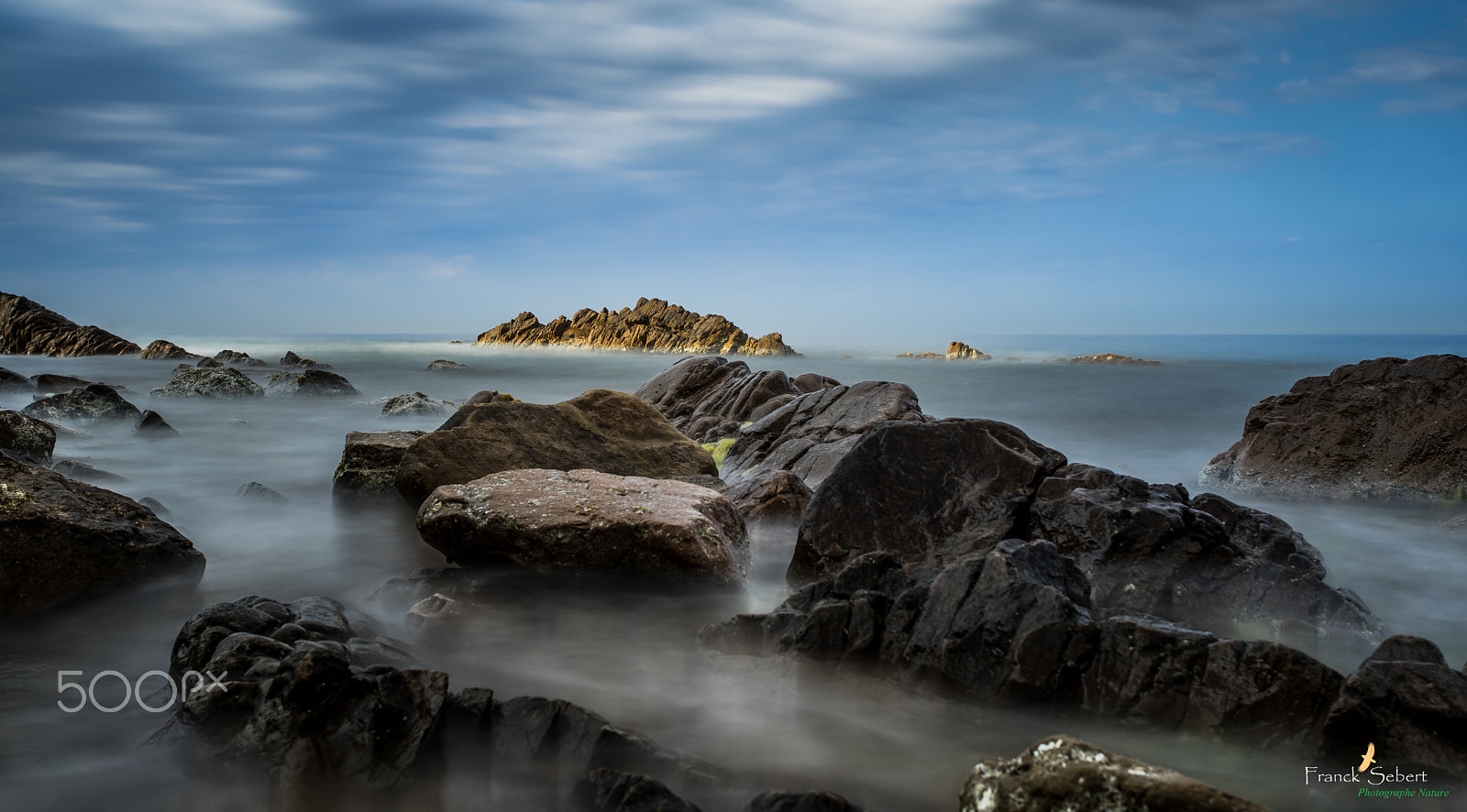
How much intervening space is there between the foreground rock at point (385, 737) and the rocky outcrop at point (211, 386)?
22389mm

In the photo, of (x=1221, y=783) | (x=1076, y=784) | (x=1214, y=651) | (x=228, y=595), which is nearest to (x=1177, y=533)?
(x=1214, y=651)

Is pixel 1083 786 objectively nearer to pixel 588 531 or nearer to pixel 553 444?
pixel 588 531

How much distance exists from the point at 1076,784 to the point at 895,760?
3.64ft

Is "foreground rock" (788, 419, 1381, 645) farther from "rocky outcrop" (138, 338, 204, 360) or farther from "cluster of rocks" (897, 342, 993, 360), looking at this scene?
"cluster of rocks" (897, 342, 993, 360)

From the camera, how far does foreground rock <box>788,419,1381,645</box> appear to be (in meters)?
4.91

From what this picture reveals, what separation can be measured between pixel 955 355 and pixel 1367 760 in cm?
7800

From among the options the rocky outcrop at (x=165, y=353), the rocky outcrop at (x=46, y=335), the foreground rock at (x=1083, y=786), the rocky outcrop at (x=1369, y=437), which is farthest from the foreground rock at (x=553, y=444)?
the rocky outcrop at (x=46, y=335)

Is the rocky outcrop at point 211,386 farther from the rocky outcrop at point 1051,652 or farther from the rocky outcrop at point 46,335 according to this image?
the rocky outcrop at point 46,335

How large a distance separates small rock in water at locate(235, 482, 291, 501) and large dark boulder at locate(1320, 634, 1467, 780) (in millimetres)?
9296

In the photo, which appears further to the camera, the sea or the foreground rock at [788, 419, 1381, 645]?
the foreground rock at [788, 419, 1381, 645]

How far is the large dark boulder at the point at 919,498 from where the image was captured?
5.70m

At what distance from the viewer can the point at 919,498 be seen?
5.93 metres

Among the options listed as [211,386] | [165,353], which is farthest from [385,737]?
[165,353]

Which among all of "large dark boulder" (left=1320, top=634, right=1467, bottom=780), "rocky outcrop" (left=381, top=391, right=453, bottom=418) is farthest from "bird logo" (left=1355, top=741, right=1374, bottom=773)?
"rocky outcrop" (left=381, top=391, right=453, bottom=418)
